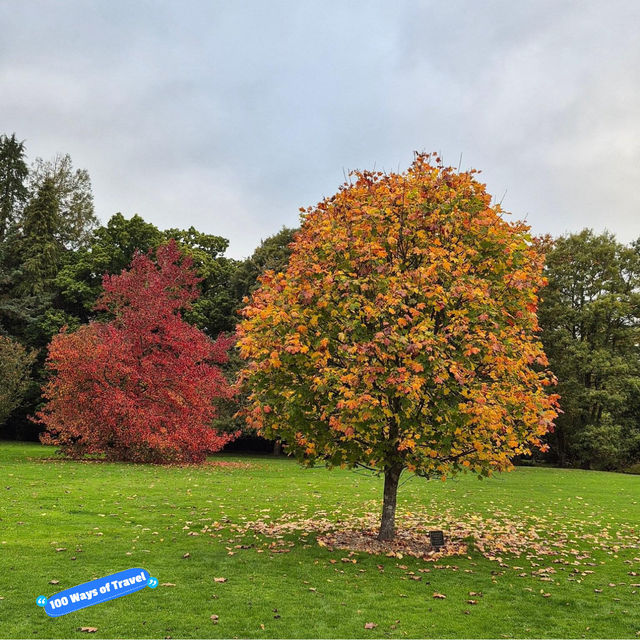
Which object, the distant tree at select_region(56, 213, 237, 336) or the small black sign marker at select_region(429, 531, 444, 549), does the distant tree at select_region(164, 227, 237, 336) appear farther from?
the small black sign marker at select_region(429, 531, 444, 549)

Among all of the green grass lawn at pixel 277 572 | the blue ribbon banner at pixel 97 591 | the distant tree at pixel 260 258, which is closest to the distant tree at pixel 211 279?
the distant tree at pixel 260 258

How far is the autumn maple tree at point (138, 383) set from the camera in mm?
22188

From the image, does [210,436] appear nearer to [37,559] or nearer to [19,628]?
[37,559]

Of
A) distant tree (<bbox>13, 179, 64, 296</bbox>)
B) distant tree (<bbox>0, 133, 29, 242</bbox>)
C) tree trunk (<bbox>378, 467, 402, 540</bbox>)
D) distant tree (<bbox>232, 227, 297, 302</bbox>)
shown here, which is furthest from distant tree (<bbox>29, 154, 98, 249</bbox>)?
tree trunk (<bbox>378, 467, 402, 540</bbox>)

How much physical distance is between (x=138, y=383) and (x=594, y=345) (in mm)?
29719

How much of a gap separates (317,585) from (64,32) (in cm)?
1332

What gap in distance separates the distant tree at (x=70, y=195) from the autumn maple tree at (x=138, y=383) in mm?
24870

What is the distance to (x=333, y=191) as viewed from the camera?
1086 cm

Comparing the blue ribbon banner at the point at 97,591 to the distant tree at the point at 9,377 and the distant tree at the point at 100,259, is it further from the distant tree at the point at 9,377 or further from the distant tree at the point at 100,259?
the distant tree at the point at 100,259

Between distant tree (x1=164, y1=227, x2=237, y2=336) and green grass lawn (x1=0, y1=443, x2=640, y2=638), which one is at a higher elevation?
distant tree (x1=164, y1=227, x2=237, y2=336)

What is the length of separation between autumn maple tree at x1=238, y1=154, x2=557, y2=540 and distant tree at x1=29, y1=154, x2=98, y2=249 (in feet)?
140

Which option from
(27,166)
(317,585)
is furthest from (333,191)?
(27,166)

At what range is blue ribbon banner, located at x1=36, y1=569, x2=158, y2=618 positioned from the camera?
6.09 meters

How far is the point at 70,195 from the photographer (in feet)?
156
